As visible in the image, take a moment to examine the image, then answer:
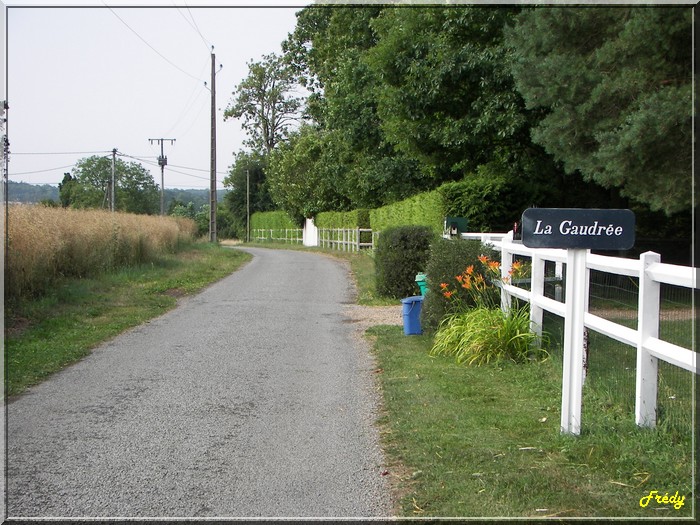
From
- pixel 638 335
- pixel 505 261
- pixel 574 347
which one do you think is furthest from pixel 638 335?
pixel 505 261

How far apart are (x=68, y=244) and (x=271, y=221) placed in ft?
168

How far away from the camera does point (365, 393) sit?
753 centimetres

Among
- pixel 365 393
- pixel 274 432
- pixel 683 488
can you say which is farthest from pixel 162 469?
pixel 683 488

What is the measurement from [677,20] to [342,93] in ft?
70.6

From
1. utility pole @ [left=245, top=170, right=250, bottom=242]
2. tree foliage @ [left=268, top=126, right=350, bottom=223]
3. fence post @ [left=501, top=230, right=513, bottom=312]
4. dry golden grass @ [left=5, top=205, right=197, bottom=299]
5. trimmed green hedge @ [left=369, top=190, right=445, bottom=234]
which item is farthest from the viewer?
utility pole @ [left=245, top=170, right=250, bottom=242]

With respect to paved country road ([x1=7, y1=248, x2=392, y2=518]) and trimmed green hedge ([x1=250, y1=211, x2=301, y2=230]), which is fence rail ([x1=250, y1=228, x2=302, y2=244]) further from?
paved country road ([x1=7, y1=248, x2=392, y2=518])

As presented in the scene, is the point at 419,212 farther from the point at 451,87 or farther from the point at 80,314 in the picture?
the point at 80,314

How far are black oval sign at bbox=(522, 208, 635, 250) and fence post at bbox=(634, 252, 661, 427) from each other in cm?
27

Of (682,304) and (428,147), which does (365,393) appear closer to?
(682,304)

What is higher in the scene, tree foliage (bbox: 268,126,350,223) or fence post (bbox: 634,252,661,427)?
tree foliage (bbox: 268,126,350,223)

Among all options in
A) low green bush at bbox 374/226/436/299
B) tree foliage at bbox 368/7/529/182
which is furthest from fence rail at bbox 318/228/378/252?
low green bush at bbox 374/226/436/299

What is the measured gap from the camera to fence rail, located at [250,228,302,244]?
201 feet

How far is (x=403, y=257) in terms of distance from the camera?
15688 millimetres

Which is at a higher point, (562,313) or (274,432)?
(562,313)
